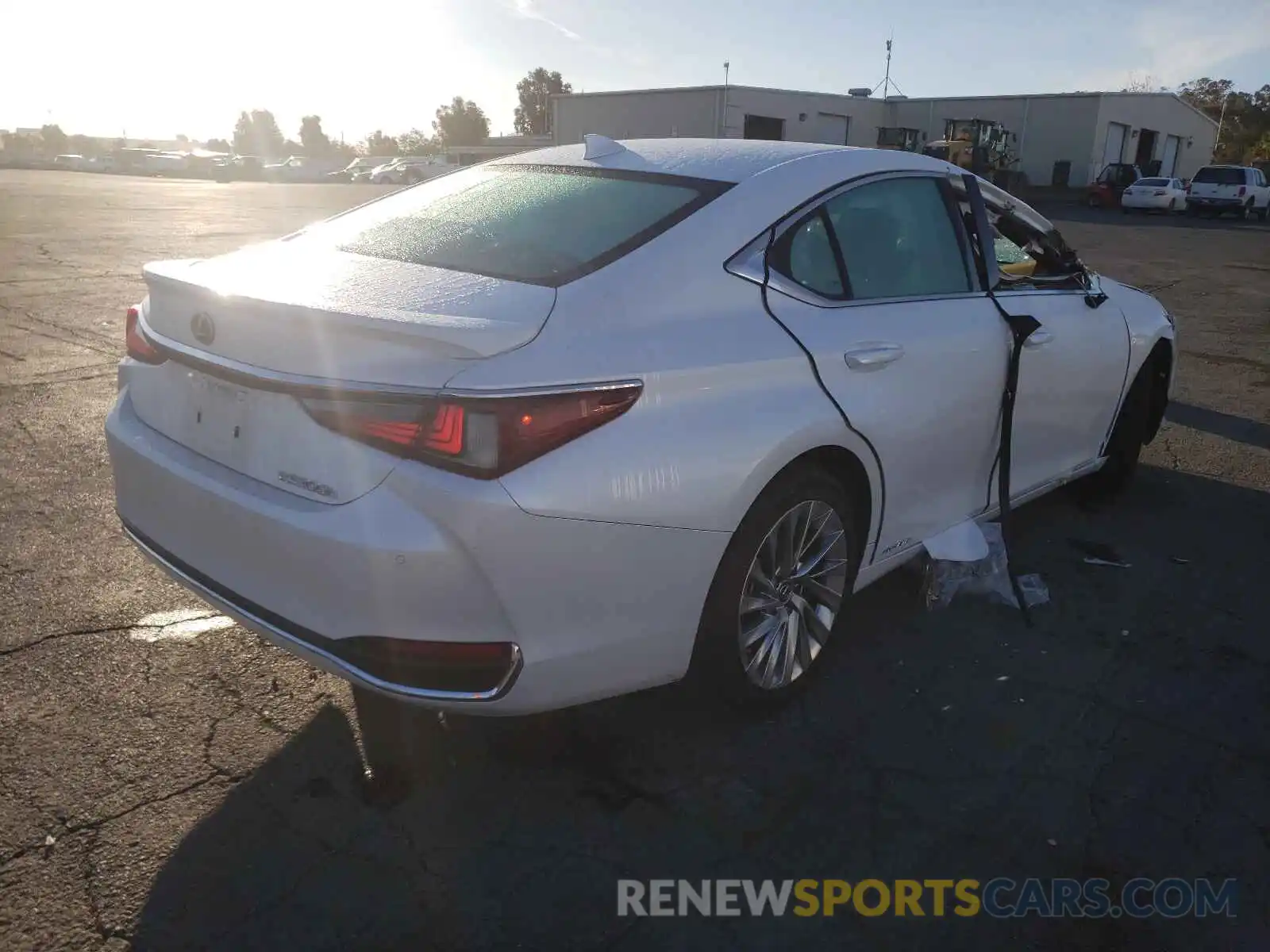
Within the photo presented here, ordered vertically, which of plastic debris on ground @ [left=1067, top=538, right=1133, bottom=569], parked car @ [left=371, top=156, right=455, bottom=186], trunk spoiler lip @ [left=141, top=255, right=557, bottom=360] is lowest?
plastic debris on ground @ [left=1067, top=538, right=1133, bottom=569]

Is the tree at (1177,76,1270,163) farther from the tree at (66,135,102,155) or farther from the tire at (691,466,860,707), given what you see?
the tree at (66,135,102,155)

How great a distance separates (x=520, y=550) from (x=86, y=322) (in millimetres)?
8102

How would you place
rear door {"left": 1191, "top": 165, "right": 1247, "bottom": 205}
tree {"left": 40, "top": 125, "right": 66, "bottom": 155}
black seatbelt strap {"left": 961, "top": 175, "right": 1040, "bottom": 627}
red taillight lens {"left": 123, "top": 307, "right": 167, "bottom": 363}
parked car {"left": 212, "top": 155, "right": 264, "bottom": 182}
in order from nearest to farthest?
red taillight lens {"left": 123, "top": 307, "right": 167, "bottom": 363}, black seatbelt strap {"left": 961, "top": 175, "right": 1040, "bottom": 627}, rear door {"left": 1191, "top": 165, "right": 1247, "bottom": 205}, parked car {"left": 212, "top": 155, "right": 264, "bottom": 182}, tree {"left": 40, "top": 125, "right": 66, "bottom": 155}

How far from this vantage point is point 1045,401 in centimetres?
415

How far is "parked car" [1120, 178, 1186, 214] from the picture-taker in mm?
35750

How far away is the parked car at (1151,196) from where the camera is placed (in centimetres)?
3575

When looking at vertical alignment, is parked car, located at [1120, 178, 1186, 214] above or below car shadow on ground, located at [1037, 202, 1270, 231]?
above

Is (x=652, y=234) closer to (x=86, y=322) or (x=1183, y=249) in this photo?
(x=86, y=322)

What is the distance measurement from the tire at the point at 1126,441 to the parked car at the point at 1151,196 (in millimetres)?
35324

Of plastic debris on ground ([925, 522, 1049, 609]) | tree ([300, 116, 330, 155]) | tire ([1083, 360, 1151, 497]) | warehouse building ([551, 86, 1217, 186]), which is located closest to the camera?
plastic debris on ground ([925, 522, 1049, 609])

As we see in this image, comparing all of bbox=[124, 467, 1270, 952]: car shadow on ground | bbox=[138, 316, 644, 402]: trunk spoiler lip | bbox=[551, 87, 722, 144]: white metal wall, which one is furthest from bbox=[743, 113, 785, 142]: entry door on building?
bbox=[138, 316, 644, 402]: trunk spoiler lip

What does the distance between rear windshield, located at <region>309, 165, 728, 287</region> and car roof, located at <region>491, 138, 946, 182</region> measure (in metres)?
0.07

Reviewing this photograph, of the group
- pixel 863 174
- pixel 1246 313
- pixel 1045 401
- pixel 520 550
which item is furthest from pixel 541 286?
pixel 1246 313

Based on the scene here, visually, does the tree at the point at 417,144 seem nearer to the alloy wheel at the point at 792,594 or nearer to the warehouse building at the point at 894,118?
the warehouse building at the point at 894,118
